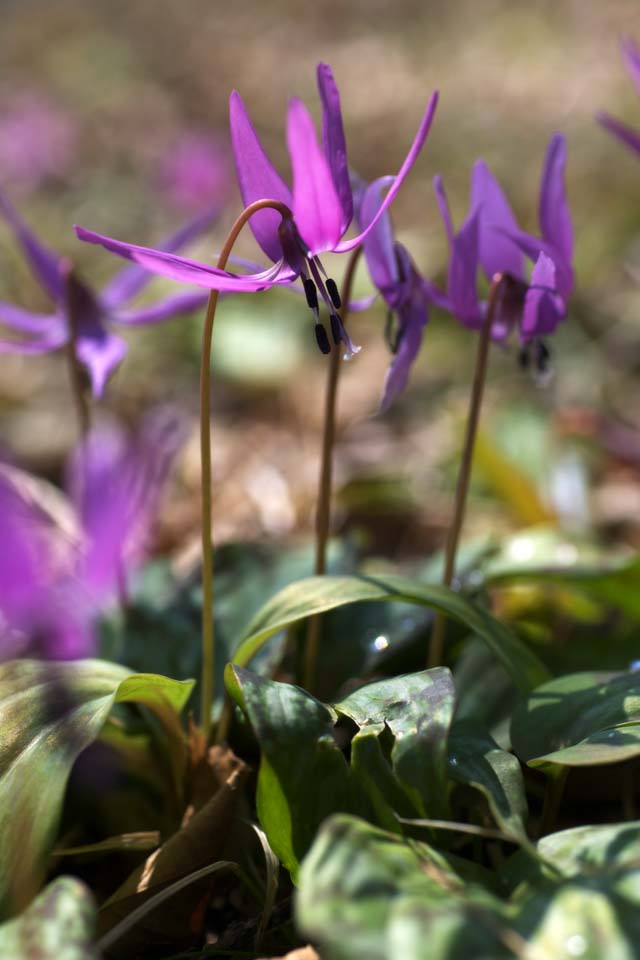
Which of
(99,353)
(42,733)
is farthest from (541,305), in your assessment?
(42,733)

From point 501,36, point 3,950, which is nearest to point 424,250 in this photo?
point 3,950

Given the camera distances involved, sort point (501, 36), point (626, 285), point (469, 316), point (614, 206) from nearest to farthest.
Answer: point (469, 316)
point (626, 285)
point (614, 206)
point (501, 36)

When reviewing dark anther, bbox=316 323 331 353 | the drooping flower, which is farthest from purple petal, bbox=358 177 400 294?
dark anther, bbox=316 323 331 353

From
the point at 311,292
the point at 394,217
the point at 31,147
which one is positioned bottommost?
the point at 311,292

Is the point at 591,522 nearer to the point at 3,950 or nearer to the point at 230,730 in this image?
the point at 230,730

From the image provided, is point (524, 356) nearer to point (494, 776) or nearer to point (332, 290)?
point (332, 290)

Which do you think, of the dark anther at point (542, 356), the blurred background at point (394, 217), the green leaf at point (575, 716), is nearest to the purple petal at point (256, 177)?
the dark anther at point (542, 356)

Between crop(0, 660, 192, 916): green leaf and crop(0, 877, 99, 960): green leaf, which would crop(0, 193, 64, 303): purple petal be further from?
crop(0, 877, 99, 960): green leaf
